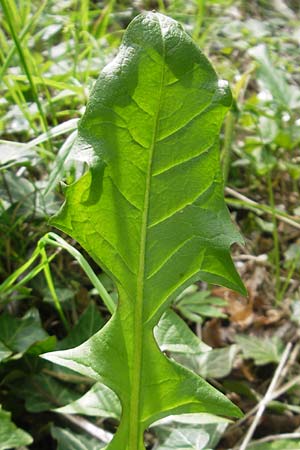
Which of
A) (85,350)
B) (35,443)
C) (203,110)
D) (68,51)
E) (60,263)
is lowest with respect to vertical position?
(35,443)

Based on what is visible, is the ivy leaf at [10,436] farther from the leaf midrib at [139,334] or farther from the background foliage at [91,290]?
the leaf midrib at [139,334]

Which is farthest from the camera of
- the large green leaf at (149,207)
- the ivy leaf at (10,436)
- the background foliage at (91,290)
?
the background foliage at (91,290)

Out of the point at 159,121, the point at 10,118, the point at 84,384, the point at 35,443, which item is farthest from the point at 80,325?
the point at 10,118

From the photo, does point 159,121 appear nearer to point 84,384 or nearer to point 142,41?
point 142,41

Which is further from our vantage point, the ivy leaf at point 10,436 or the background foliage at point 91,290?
the background foliage at point 91,290

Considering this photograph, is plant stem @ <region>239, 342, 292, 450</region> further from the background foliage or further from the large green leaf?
the large green leaf

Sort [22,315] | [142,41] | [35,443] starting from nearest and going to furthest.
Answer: [142,41]
[35,443]
[22,315]

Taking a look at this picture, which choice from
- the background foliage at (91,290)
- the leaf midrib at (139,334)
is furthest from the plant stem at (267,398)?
the leaf midrib at (139,334)

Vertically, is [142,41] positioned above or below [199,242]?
above
